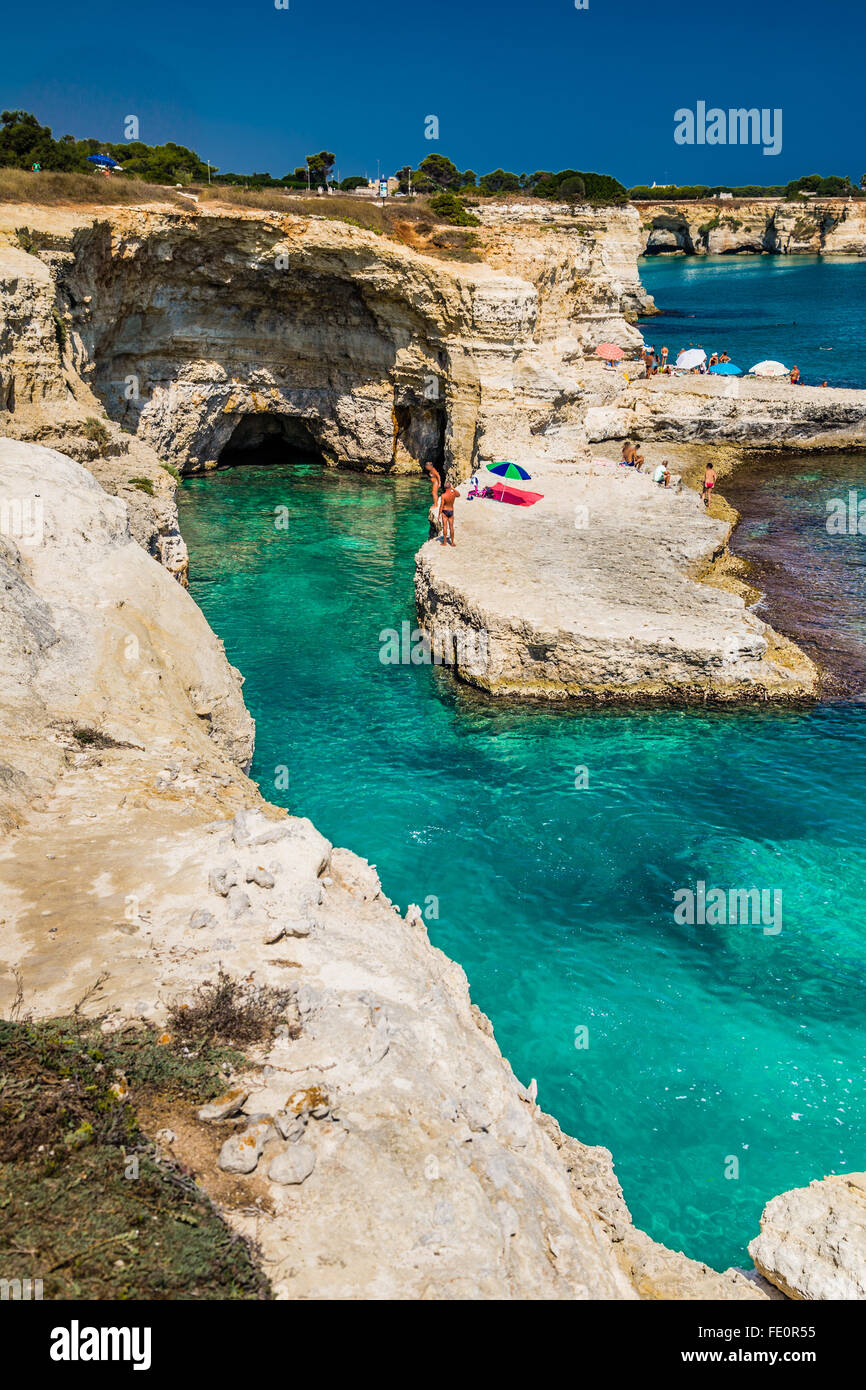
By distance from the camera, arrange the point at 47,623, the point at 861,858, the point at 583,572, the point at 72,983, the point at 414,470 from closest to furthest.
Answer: the point at 72,983, the point at 47,623, the point at 861,858, the point at 583,572, the point at 414,470

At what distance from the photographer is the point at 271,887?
7797mm

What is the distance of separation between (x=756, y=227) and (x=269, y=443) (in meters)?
163

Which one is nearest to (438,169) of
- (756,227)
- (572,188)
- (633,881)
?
(572,188)

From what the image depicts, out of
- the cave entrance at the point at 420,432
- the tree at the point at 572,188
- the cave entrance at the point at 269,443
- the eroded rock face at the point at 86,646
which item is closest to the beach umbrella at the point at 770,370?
the cave entrance at the point at 420,432

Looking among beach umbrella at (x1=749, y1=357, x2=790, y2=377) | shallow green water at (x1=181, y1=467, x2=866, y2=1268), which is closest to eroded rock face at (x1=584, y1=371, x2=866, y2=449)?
beach umbrella at (x1=749, y1=357, x2=790, y2=377)

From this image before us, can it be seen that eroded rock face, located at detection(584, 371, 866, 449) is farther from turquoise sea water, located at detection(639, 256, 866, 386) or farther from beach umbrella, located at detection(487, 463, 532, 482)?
turquoise sea water, located at detection(639, 256, 866, 386)

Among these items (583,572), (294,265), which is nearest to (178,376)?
(294,265)

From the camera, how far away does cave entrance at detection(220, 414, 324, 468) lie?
143ft

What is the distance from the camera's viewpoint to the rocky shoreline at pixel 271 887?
17.8ft

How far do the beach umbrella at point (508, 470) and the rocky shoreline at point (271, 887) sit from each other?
10.3ft

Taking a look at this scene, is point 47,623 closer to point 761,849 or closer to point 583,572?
point 761,849

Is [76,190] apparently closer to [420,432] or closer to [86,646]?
[420,432]
